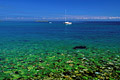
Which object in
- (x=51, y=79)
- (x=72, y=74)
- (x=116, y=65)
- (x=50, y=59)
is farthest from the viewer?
(x=50, y=59)

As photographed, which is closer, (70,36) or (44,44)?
(44,44)

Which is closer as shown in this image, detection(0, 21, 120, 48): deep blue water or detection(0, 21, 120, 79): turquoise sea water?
detection(0, 21, 120, 79): turquoise sea water

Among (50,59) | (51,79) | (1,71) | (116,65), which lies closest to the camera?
(51,79)

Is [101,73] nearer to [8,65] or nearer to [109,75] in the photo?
[109,75]

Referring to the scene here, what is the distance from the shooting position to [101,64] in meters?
13.2

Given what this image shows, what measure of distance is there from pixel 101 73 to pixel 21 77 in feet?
21.0

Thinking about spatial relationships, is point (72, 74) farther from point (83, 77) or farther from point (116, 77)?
point (116, 77)

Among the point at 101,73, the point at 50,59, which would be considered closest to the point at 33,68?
the point at 50,59

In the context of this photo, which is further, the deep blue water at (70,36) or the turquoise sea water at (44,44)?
the deep blue water at (70,36)

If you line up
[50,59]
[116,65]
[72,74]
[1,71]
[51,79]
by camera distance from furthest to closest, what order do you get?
[50,59], [116,65], [1,71], [72,74], [51,79]

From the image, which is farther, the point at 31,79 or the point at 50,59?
the point at 50,59

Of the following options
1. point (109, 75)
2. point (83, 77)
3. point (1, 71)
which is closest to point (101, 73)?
point (109, 75)

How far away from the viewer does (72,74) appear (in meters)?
11.0

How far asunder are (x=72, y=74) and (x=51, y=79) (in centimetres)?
186
